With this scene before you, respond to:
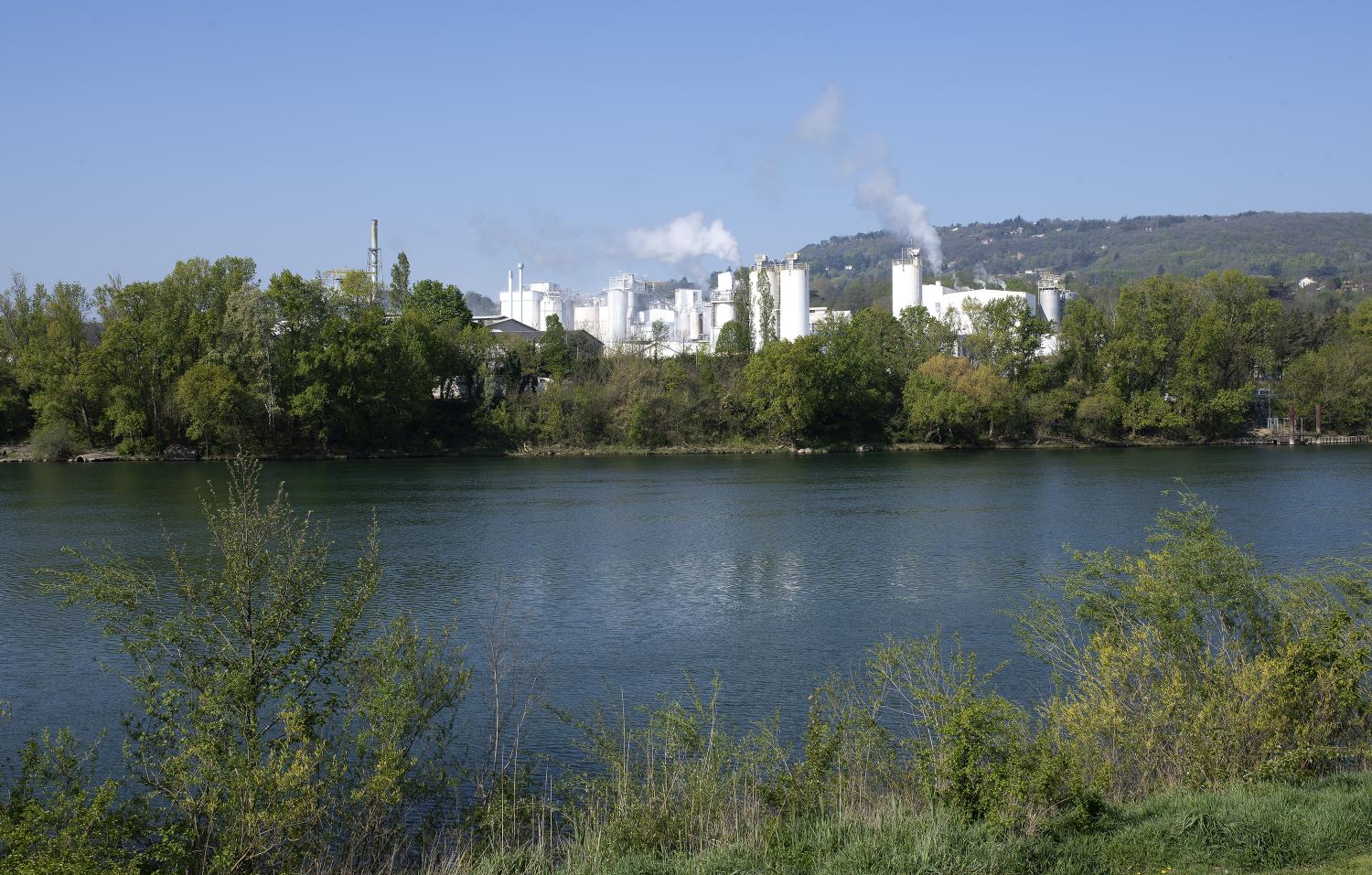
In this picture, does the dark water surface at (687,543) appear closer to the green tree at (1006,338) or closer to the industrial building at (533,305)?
the green tree at (1006,338)

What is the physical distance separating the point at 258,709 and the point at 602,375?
63.3 m

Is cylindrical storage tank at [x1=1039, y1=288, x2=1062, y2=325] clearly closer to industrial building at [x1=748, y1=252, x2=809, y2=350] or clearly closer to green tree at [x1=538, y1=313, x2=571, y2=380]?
industrial building at [x1=748, y1=252, x2=809, y2=350]

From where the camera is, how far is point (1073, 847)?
25.9ft

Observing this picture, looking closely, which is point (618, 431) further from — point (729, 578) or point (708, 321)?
point (729, 578)

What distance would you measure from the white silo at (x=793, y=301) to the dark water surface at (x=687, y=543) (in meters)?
27.2

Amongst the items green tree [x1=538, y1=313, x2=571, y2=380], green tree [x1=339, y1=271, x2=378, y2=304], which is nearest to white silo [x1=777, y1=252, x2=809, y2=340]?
green tree [x1=538, y1=313, x2=571, y2=380]

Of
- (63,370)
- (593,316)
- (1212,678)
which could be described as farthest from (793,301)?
(1212,678)

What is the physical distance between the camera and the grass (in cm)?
761

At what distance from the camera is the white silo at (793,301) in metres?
84.1

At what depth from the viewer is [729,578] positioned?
2536cm

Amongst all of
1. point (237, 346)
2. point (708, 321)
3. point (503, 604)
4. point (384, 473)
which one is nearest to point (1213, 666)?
point (503, 604)

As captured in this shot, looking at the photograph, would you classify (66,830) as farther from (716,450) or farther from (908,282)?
(908,282)

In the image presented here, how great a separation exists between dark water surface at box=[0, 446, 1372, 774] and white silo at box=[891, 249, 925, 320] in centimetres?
3517

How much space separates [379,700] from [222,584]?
5.29 feet
